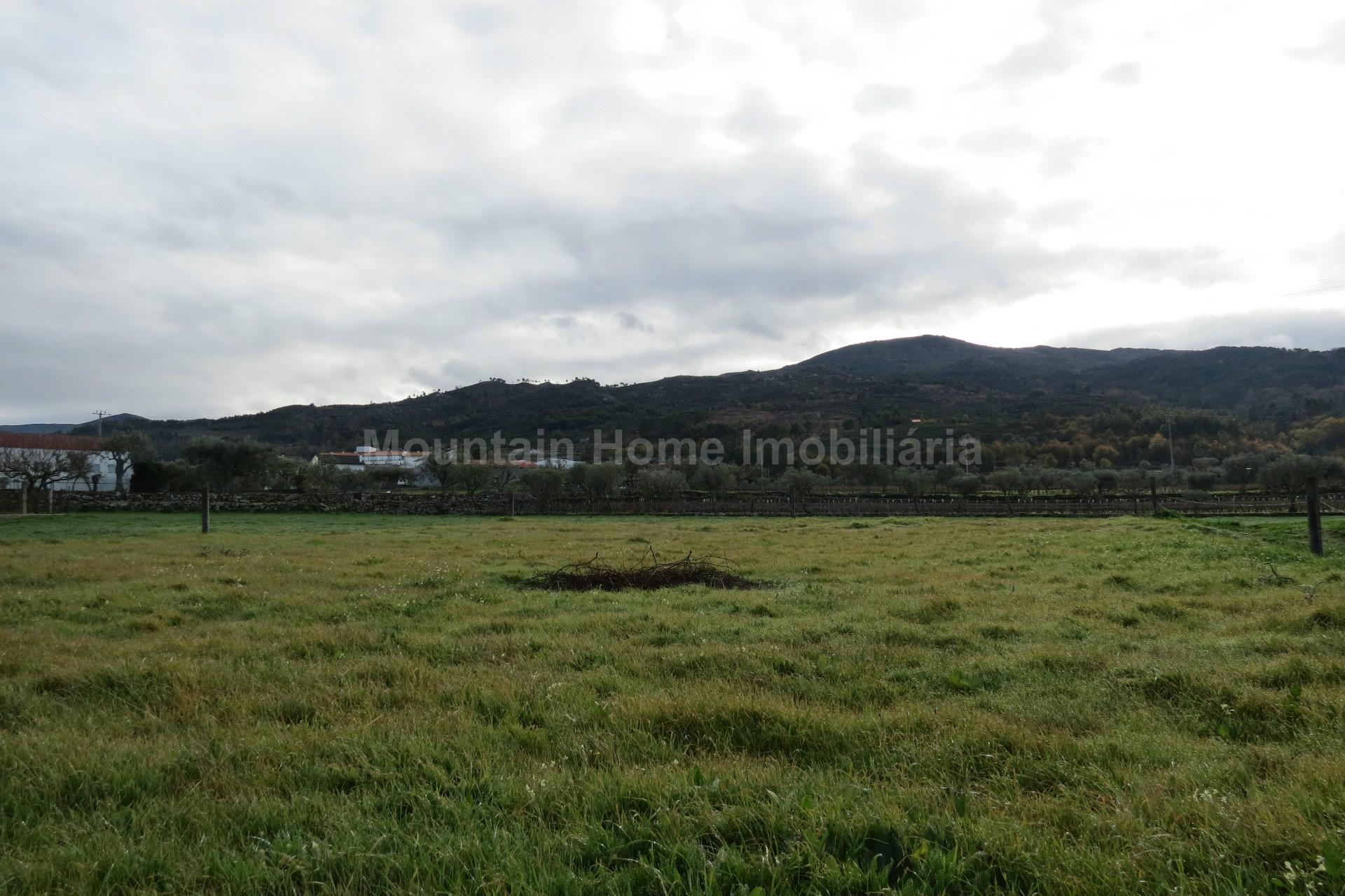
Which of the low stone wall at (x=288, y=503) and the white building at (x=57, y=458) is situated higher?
the white building at (x=57, y=458)

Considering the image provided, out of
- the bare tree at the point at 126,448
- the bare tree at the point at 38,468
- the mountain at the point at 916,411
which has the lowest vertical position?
the bare tree at the point at 38,468

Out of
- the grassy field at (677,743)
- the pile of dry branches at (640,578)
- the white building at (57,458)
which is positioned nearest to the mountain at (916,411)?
the white building at (57,458)

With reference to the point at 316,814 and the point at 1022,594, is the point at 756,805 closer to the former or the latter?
the point at 316,814

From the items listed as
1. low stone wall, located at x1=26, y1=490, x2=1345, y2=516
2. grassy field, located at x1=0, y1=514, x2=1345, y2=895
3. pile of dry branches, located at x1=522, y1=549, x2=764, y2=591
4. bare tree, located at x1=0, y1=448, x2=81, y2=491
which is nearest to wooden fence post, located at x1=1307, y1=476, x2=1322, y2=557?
grassy field, located at x1=0, y1=514, x2=1345, y2=895

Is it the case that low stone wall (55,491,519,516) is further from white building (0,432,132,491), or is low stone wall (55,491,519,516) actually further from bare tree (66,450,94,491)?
bare tree (66,450,94,491)

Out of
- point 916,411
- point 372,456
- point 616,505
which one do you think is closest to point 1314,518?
point 616,505

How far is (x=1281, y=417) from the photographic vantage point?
13538cm

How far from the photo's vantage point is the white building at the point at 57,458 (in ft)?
233

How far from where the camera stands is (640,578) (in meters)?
14.6

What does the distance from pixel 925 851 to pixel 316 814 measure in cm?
329

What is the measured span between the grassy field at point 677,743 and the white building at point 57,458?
252 ft

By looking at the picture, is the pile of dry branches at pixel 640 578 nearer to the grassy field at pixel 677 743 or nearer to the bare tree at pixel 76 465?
the grassy field at pixel 677 743

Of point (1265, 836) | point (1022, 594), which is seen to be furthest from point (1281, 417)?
point (1265, 836)

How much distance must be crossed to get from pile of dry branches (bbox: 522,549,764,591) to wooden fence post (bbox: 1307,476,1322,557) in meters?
12.9
